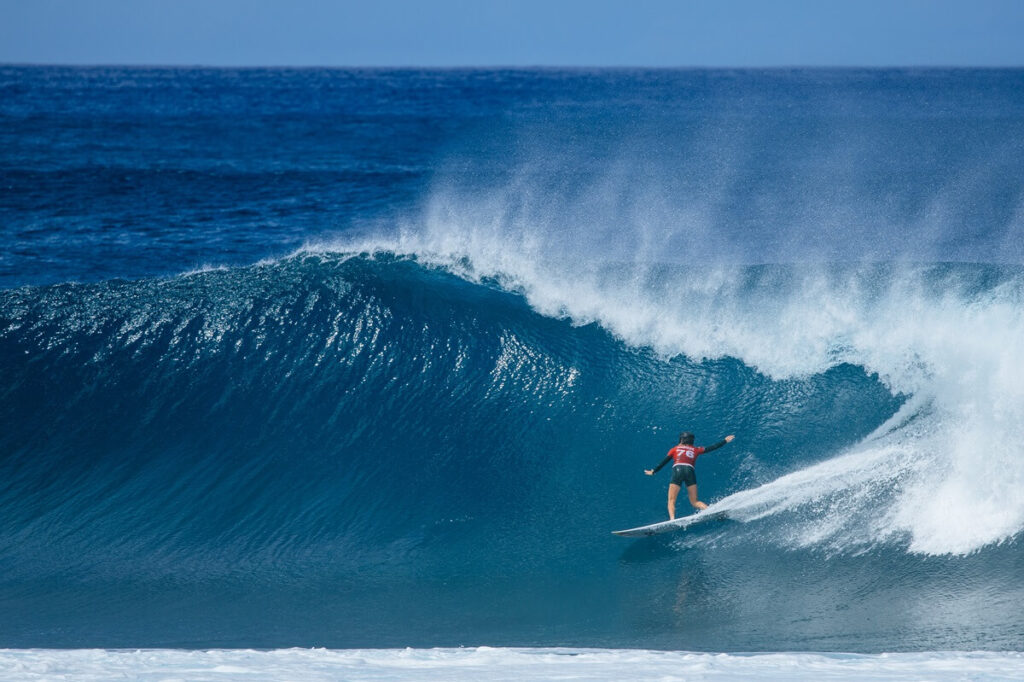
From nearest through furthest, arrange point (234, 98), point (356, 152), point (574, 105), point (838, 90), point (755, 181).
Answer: point (755, 181), point (356, 152), point (574, 105), point (234, 98), point (838, 90)

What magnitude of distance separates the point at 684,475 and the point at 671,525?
49 cm

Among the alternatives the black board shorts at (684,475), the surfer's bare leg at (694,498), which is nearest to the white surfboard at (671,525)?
the surfer's bare leg at (694,498)

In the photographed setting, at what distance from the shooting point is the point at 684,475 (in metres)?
8.78

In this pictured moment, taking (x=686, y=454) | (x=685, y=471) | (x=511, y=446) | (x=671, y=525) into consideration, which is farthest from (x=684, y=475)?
(x=511, y=446)

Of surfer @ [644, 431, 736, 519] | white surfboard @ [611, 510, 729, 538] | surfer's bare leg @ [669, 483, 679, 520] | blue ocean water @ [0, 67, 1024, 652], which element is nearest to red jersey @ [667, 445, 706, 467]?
surfer @ [644, 431, 736, 519]

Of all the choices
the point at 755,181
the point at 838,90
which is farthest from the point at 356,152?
the point at 838,90

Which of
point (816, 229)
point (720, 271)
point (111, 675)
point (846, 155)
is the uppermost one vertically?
point (846, 155)

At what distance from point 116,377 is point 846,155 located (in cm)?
2627

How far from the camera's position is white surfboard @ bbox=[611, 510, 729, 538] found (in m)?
8.61

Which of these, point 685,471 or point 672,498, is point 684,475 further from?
point 672,498

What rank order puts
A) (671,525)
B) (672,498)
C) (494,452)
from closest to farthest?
1. (671,525)
2. (672,498)
3. (494,452)

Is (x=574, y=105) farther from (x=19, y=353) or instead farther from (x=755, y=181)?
(x=19, y=353)

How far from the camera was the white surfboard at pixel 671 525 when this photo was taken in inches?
339

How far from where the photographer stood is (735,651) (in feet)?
23.4
